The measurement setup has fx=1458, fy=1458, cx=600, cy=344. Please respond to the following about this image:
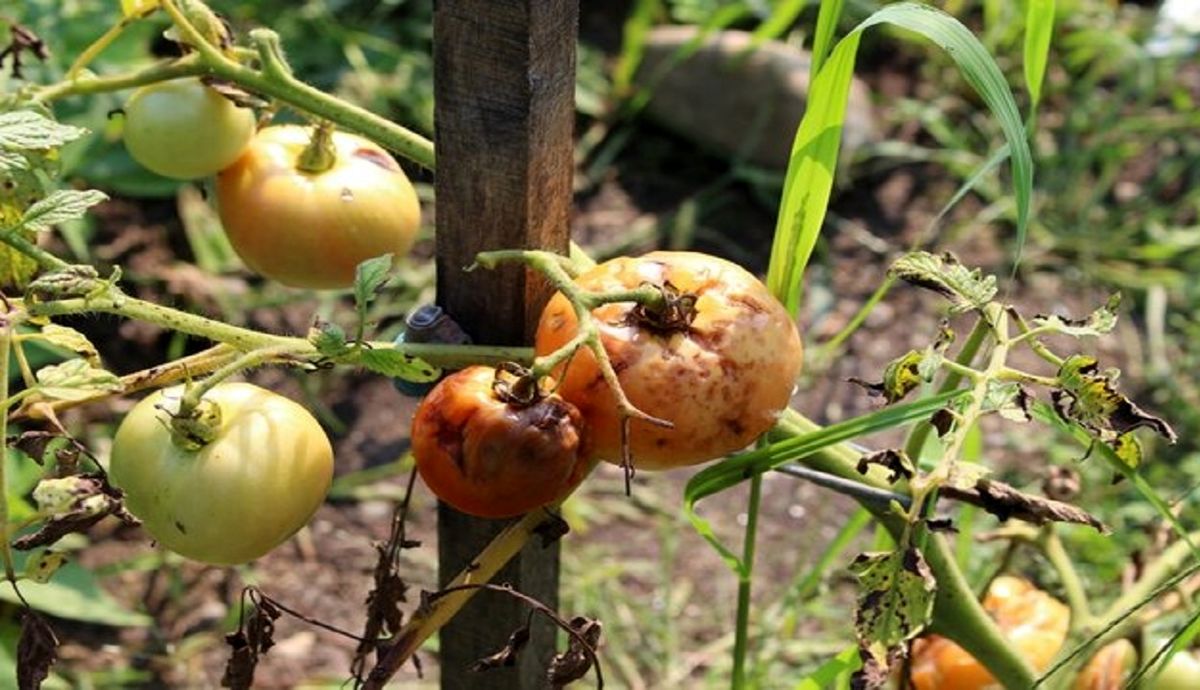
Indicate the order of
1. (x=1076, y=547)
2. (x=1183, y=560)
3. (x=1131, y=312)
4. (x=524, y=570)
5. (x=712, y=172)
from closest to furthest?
(x=524, y=570)
(x=1183, y=560)
(x=1076, y=547)
(x=1131, y=312)
(x=712, y=172)

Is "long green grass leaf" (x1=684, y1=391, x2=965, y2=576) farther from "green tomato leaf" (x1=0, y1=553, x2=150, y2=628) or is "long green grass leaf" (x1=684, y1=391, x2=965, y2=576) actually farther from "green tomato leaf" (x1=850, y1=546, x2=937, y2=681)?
"green tomato leaf" (x1=0, y1=553, x2=150, y2=628)

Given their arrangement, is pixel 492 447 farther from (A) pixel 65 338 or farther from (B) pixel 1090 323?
(B) pixel 1090 323

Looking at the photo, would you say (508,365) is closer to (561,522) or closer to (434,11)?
(561,522)

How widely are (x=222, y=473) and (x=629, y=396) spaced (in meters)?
0.25

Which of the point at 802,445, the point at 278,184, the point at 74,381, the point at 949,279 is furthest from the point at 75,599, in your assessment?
the point at 949,279

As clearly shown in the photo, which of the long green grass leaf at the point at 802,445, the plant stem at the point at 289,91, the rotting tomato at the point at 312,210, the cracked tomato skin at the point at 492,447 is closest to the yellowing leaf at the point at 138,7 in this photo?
the plant stem at the point at 289,91

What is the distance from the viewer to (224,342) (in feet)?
2.98

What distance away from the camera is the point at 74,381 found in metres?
0.83

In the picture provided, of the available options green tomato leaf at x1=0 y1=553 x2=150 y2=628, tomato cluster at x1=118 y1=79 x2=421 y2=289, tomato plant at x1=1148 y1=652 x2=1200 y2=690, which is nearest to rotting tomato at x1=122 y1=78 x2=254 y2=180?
tomato cluster at x1=118 y1=79 x2=421 y2=289

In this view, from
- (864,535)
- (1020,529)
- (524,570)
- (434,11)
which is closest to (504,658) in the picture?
(524,570)

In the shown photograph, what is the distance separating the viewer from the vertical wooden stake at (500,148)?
0.90 meters

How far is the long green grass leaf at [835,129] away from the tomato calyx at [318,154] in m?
0.33

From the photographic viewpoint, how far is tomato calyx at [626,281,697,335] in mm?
844

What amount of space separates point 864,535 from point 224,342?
1.47 metres
